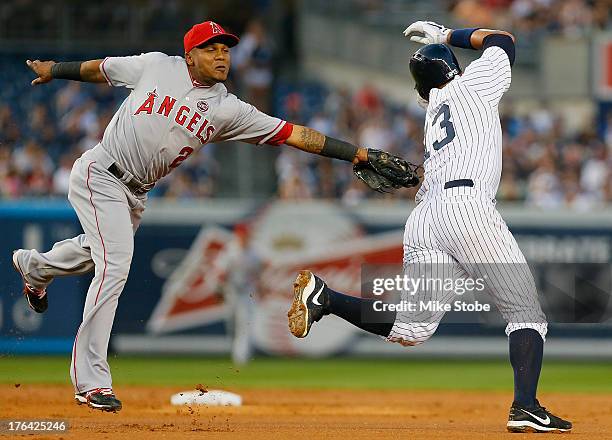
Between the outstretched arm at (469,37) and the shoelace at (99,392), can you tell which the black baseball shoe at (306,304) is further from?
the outstretched arm at (469,37)

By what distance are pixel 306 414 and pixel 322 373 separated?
385cm

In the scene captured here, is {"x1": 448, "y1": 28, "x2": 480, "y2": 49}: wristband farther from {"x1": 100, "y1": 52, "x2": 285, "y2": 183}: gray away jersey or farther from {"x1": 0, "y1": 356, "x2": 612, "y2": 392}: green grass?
{"x1": 0, "y1": 356, "x2": 612, "y2": 392}: green grass

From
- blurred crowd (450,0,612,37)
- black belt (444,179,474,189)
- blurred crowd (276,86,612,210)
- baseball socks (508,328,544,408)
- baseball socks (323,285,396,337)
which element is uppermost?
blurred crowd (450,0,612,37)

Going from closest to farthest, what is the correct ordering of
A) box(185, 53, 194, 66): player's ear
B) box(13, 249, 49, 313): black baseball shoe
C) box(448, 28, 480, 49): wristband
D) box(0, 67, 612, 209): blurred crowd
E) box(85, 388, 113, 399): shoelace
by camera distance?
box(85, 388, 113, 399): shoelace → box(185, 53, 194, 66): player's ear → box(448, 28, 480, 49): wristband → box(13, 249, 49, 313): black baseball shoe → box(0, 67, 612, 209): blurred crowd

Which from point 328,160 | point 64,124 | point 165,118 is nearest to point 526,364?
point 165,118

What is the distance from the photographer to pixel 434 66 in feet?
21.2

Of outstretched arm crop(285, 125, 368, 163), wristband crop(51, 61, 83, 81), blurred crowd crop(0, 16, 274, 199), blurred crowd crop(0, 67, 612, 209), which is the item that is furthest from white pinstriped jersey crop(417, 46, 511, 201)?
blurred crowd crop(0, 16, 274, 199)

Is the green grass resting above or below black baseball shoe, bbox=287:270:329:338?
below

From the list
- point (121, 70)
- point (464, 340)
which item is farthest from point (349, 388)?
point (121, 70)

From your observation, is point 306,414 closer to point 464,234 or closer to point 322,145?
point 322,145

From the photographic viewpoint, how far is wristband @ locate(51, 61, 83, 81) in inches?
270

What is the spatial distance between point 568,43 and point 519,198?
12.8 ft

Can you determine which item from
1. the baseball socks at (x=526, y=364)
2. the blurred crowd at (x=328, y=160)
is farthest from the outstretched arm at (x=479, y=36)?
the blurred crowd at (x=328, y=160)

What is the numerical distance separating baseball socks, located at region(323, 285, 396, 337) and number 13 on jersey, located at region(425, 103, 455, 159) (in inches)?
37.6
